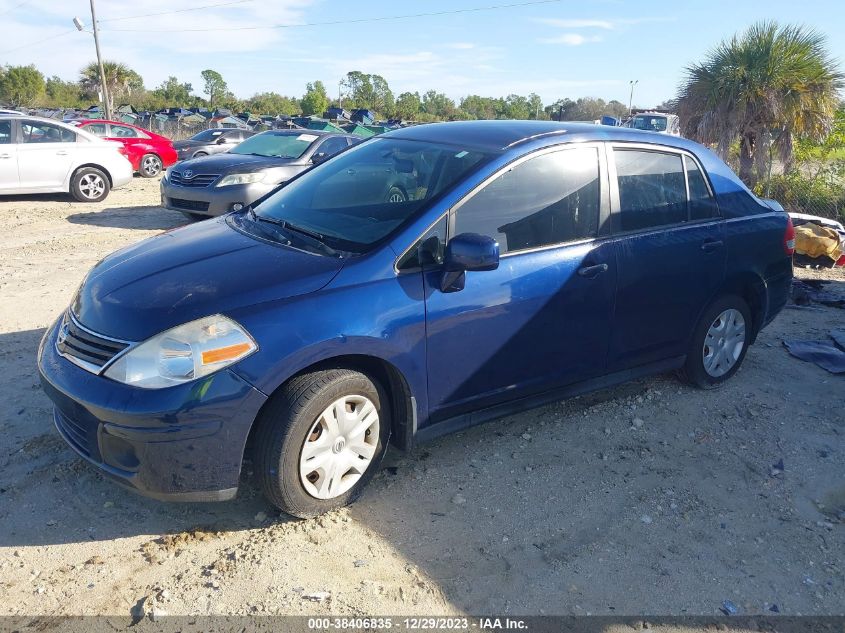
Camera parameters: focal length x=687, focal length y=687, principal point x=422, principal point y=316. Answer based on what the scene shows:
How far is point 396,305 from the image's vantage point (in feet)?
10.3

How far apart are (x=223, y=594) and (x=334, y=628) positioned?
48cm

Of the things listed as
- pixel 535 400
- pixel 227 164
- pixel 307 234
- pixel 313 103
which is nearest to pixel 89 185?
pixel 227 164

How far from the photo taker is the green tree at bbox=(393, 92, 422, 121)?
80.3 m

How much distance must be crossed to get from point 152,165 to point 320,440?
15703 millimetres

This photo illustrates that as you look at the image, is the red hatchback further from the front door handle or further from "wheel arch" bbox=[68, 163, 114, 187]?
the front door handle

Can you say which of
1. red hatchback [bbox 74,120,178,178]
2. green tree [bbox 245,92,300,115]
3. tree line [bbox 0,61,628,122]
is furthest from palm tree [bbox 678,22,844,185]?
green tree [bbox 245,92,300,115]

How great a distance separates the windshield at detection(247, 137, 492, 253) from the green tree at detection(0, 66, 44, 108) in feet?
→ 250

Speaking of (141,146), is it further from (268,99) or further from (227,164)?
(268,99)

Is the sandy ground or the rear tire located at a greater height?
the rear tire

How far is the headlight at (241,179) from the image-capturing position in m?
9.37

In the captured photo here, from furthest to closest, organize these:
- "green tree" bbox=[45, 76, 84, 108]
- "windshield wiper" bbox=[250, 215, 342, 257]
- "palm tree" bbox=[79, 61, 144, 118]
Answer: "green tree" bbox=[45, 76, 84, 108]
"palm tree" bbox=[79, 61, 144, 118]
"windshield wiper" bbox=[250, 215, 342, 257]

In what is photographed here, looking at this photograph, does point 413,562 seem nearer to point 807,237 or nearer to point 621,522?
point 621,522

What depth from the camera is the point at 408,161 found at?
13.1ft

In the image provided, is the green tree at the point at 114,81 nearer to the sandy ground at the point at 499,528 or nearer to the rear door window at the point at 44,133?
the rear door window at the point at 44,133
